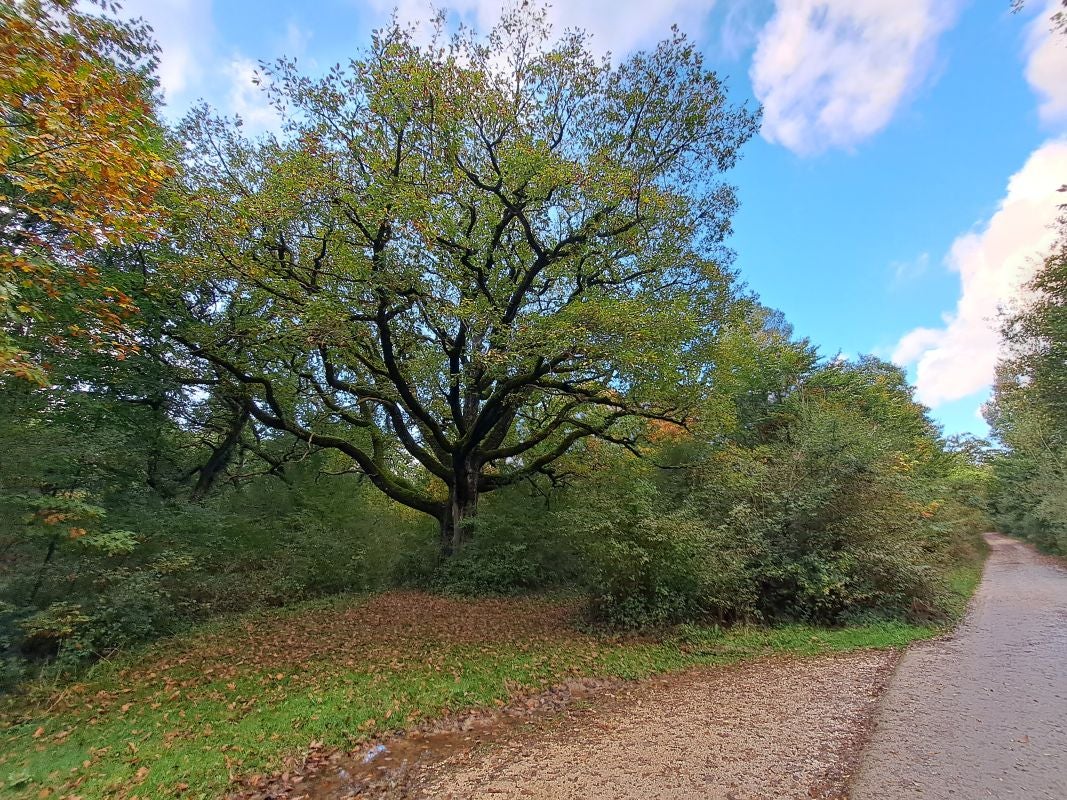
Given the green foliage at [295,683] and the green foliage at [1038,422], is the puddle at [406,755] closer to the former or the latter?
the green foliage at [295,683]

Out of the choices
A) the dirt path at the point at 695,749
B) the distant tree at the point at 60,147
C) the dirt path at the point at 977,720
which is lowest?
the dirt path at the point at 695,749

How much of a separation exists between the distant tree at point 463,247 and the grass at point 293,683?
4916 mm

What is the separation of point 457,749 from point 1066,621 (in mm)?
11864

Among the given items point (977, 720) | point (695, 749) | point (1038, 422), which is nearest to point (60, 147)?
point (695, 749)

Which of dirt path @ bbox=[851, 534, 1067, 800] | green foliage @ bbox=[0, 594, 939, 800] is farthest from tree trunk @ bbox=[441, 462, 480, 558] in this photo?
dirt path @ bbox=[851, 534, 1067, 800]

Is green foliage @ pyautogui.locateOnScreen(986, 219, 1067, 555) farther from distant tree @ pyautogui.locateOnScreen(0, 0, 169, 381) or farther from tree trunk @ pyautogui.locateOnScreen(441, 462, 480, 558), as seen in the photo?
distant tree @ pyautogui.locateOnScreen(0, 0, 169, 381)

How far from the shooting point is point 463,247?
10.1 m

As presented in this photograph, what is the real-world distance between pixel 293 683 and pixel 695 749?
496cm

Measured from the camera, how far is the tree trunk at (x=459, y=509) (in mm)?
13328

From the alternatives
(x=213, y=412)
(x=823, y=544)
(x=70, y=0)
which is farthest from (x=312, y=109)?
(x=823, y=544)

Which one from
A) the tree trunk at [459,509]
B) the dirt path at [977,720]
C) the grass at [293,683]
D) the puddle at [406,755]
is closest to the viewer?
the dirt path at [977,720]

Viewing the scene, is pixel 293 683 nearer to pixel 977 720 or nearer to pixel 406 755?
pixel 406 755

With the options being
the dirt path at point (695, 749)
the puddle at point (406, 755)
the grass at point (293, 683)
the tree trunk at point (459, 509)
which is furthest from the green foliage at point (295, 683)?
the tree trunk at point (459, 509)

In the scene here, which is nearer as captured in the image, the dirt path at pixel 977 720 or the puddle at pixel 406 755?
the dirt path at pixel 977 720
